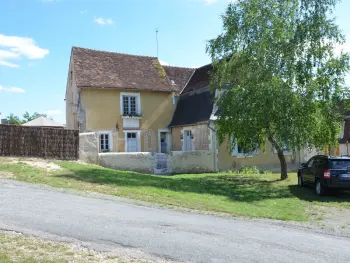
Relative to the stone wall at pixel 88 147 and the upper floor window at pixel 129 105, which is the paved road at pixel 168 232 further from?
the upper floor window at pixel 129 105

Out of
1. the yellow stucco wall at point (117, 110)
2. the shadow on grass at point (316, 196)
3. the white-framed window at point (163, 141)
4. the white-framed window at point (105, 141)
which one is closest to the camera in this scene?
the shadow on grass at point (316, 196)

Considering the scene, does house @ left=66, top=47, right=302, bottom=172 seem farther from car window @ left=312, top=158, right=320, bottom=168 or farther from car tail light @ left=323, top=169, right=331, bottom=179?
car tail light @ left=323, top=169, right=331, bottom=179

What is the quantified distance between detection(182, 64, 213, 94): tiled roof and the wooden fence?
36.2 feet

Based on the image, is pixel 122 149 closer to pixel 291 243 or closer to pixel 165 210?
pixel 165 210

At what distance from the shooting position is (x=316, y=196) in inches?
609

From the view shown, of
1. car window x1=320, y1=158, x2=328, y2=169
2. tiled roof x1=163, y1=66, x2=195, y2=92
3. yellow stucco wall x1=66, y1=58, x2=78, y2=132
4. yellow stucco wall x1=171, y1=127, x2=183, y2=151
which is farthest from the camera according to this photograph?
tiled roof x1=163, y1=66, x2=195, y2=92

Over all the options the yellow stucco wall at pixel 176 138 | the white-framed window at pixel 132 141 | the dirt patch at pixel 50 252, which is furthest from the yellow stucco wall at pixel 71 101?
the dirt patch at pixel 50 252

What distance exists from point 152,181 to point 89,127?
41.0 feet

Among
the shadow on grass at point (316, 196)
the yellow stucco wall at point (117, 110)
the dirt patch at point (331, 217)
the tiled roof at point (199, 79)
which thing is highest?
the tiled roof at point (199, 79)

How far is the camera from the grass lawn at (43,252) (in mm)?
5742

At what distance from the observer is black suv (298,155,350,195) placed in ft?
48.5

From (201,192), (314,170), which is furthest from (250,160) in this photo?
(201,192)

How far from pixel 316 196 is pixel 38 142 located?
1364 cm

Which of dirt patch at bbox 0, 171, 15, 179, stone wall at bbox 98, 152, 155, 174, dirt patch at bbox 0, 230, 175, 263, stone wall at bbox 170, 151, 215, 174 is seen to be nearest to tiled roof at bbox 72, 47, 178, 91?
stone wall at bbox 98, 152, 155, 174
